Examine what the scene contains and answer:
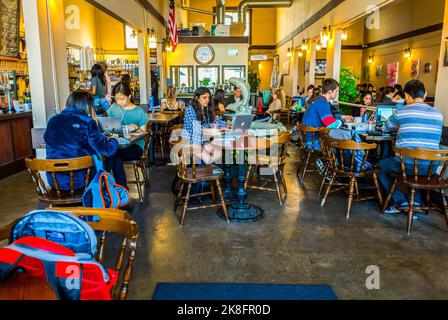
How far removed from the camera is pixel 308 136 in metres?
5.55

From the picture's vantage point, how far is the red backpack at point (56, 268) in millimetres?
1239

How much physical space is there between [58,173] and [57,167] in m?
0.27

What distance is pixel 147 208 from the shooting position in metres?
4.33

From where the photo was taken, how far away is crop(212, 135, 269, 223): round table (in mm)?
3818

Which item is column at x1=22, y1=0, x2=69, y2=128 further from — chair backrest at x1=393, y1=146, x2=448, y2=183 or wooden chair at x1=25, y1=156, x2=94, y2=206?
chair backrest at x1=393, y1=146, x2=448, y2=183

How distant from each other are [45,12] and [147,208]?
8.40 ft

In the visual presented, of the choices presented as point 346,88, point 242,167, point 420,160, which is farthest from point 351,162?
point 346,88

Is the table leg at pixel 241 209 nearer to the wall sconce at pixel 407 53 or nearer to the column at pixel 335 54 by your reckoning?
the column at pixel 335 54

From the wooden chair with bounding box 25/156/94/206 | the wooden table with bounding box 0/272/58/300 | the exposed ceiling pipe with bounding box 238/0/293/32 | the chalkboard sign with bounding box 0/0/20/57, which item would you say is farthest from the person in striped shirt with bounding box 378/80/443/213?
the exposed ceiling pipe with bounding box 238/0/293/32

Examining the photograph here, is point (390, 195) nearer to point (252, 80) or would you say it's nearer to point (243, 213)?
point (243, 213)

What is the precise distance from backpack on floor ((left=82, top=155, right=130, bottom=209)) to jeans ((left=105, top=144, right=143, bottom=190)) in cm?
111

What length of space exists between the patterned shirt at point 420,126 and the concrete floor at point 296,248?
2.69ft

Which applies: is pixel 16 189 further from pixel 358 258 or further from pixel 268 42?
pixel 268 42
